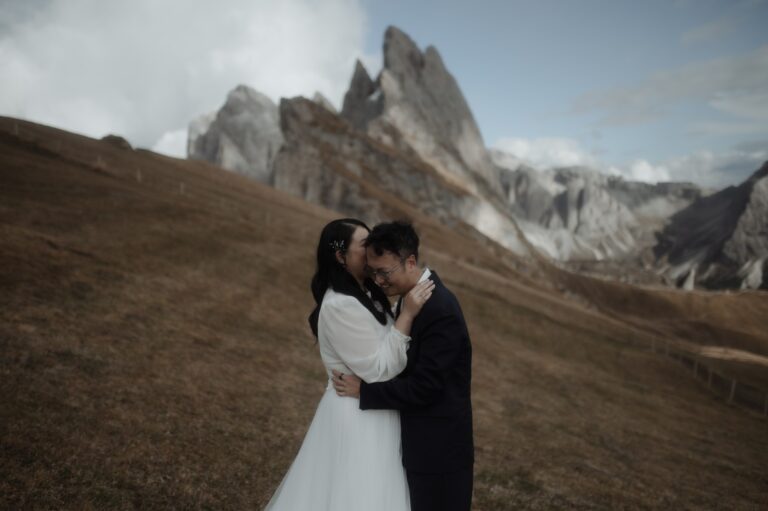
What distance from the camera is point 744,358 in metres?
49.5

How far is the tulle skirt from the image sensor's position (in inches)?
170

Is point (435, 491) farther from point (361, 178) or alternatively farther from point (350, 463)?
point (361, 178)

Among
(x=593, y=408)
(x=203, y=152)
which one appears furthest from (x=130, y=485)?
(x=203, y=152)

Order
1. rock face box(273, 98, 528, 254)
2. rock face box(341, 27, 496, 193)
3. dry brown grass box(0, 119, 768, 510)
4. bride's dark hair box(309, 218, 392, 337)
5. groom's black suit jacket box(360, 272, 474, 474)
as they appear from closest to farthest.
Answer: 1. groom's black suit jacket box(360, 272, 474, 474)
2. bride's dark hair box(309, 218, 392, 337)
3. dry brown grass box(0, 119, 768, 510)
4. rock face box(273, 98, 528, 254)
5. rock face box(341, 27, 496, 193)

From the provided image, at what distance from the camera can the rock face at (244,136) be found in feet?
543

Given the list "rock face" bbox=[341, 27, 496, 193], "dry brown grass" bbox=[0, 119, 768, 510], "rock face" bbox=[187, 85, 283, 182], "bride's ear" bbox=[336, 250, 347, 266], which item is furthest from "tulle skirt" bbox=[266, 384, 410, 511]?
"rock face" bbox=[187, 85, 283, 182]

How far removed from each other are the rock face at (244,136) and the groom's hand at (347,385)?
164430 mm

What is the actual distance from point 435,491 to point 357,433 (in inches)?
32.3

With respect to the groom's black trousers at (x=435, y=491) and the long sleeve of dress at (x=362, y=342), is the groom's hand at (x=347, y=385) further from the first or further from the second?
the groom's black trousers at (x=435, y=491)

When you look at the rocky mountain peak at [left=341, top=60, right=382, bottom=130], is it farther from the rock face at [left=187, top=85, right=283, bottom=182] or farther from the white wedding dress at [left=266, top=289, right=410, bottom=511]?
the white wedding dress at [left=266, top=289, right=410, bottom=511]

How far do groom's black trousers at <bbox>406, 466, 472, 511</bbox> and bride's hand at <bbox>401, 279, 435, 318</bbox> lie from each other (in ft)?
4.58

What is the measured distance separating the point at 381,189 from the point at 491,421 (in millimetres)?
85829

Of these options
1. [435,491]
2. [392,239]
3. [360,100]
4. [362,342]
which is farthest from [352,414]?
[360,100]

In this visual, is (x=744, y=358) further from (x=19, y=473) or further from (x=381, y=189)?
(x=381, y=189)
